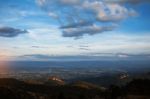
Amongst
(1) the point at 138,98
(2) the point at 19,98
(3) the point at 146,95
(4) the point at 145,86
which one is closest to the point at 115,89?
(1) the point at 138,98

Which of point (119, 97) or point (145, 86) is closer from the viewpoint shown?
point (119, 97)

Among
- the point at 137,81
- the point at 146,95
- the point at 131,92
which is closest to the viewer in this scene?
the point at 146,95

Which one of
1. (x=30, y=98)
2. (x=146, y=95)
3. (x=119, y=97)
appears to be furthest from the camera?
(x=30, y=98)

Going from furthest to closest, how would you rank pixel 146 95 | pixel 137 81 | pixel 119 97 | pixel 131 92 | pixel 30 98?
pixel 30 98 → pixel 137 81 → pixel 131 92 → pixel 146 95 → pixel 119 97

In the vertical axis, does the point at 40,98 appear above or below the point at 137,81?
below

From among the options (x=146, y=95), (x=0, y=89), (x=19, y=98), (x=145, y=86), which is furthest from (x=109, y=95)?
(x=0, y=89)

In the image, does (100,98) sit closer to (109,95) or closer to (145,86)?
(109,95)

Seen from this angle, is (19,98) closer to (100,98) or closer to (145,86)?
(100,98)

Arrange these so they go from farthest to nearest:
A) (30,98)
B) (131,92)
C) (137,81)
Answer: (30,98), (137,81), (131,92)

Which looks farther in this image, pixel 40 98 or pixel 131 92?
pixel 40 98
